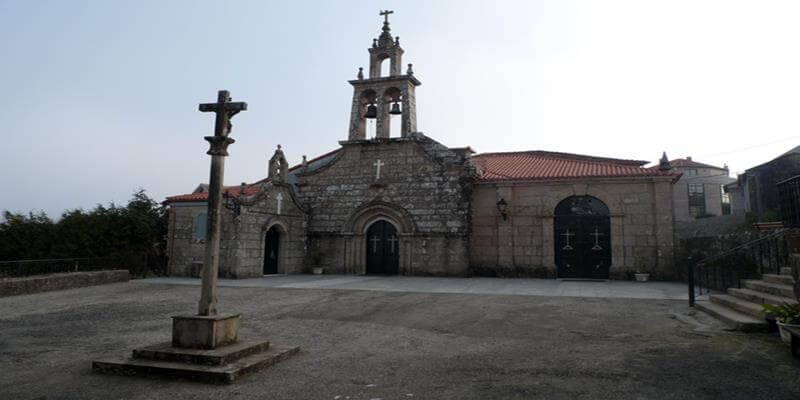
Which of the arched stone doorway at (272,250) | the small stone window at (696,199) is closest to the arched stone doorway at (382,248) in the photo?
the arched stone doorway at (272,250)

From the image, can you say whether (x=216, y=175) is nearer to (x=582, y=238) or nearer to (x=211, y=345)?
(x=211, y=345)

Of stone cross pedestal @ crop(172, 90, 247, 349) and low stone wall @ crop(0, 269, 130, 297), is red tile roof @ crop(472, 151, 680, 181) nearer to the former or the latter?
low stone wall @ crop(0, 269, 130, 297)

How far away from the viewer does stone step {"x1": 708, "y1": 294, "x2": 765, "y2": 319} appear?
7.49m

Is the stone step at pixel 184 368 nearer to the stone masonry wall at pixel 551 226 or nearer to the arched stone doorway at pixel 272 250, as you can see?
the arched stone doorway at pixel 272 250

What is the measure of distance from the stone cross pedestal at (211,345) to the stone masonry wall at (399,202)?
1281cm

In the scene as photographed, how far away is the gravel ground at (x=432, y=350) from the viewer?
4.55 meters

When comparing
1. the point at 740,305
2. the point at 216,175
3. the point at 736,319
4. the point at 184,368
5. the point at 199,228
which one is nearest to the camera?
the point at 184,368

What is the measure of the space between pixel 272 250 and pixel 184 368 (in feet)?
47.2

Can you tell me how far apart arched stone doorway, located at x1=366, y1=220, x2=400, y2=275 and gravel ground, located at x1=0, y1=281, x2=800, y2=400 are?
27.7 ft

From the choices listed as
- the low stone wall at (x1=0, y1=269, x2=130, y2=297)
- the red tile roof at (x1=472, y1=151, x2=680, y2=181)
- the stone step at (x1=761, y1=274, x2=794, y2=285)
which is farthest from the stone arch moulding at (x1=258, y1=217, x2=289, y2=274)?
the stone step at (x1=761, y1=274, x2=794, y2=285)

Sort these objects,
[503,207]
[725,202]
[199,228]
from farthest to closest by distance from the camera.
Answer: [725,202] < [199,228] < [503,207]

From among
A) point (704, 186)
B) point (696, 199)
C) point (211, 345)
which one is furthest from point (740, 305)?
point (704, 186)

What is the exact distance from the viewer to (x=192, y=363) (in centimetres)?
519

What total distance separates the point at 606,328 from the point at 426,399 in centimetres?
452
